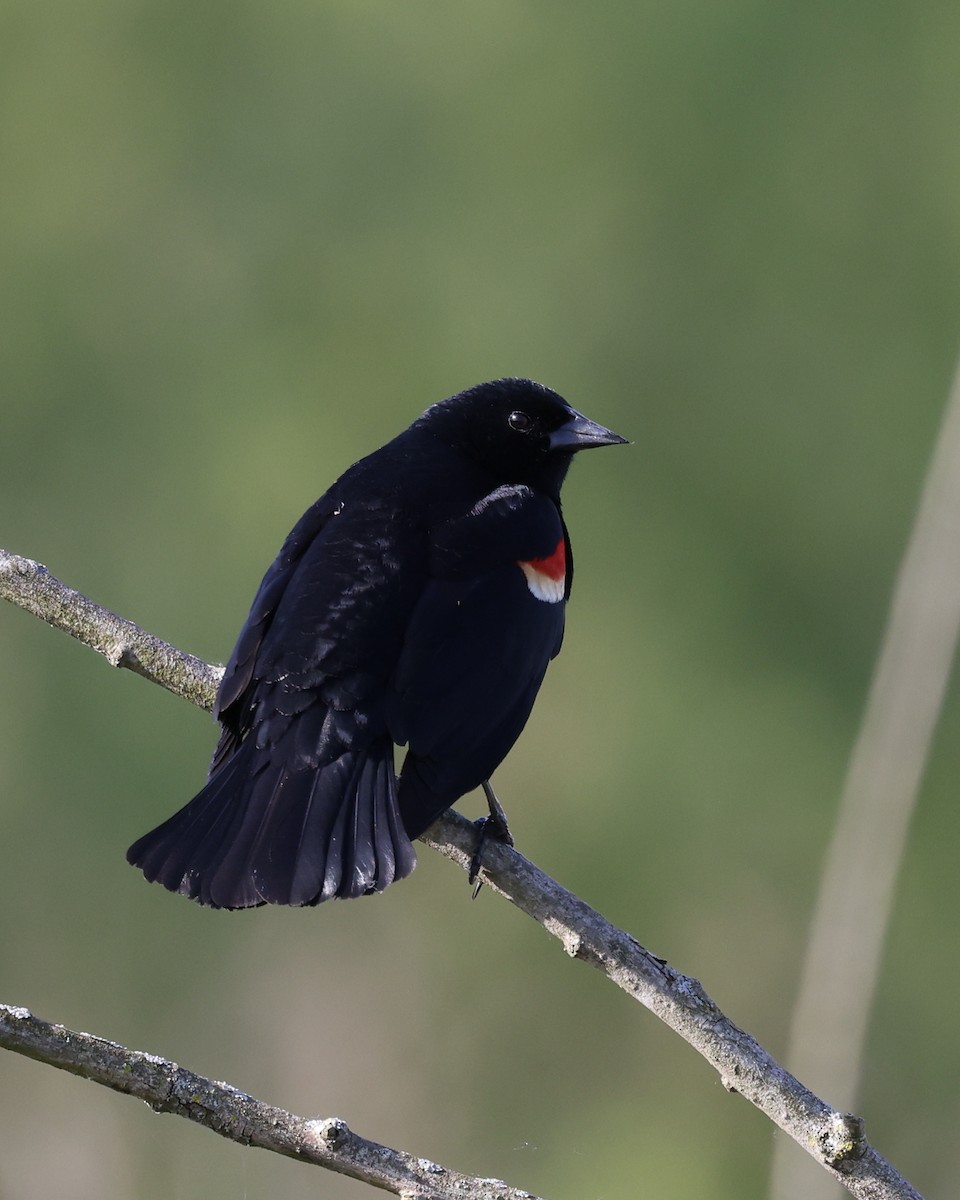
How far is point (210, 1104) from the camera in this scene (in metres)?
1.67

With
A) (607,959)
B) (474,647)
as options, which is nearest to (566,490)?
(474,647)

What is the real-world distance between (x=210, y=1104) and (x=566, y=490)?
548cm

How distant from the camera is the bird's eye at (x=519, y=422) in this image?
3367 mm

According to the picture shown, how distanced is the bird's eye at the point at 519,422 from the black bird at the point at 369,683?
0.23 m

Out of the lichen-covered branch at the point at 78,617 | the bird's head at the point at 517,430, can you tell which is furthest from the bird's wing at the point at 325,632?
the bird's head at the point at 517,430

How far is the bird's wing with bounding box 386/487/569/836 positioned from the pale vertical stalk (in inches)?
41.5

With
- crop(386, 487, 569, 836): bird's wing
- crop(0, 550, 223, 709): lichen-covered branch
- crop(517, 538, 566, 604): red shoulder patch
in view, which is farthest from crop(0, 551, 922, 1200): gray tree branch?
crop(517, 538, 566, 604): red shoulder patch

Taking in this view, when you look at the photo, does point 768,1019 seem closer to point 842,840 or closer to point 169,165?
point 842,840

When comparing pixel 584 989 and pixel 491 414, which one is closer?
pixel 491 414

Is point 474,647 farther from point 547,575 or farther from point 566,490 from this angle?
point 566,490

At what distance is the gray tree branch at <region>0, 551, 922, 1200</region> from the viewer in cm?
191

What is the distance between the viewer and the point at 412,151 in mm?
8922

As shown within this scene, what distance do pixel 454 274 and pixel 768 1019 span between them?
14.7ft

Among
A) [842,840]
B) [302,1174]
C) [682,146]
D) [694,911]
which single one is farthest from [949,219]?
[302,1174]
